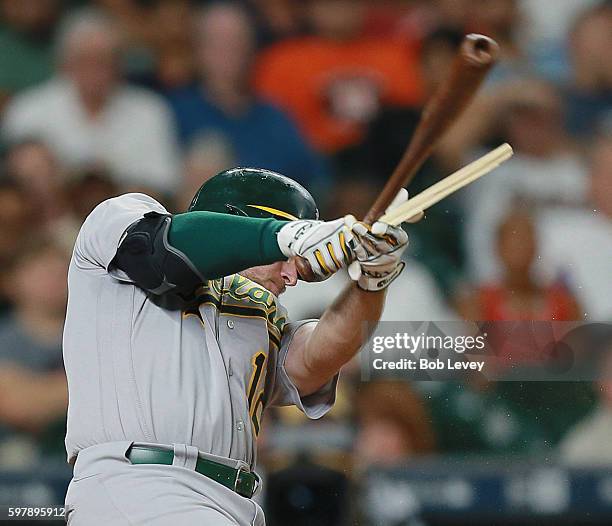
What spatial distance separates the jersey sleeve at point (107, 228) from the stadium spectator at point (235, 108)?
8.88 feet

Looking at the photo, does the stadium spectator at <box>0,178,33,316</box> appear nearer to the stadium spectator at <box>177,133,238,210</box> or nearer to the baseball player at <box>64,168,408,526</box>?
the stadium spectator at <box>177,133,238,210</box>

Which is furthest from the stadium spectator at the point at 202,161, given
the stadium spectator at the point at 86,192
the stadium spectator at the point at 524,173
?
the stadium spectator at the point at 524,173

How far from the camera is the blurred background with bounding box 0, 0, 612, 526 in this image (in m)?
4.73

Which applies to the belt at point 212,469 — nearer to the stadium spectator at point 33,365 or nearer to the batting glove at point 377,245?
the batting glove at point 377,245

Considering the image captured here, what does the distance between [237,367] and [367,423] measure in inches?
A: 92.0

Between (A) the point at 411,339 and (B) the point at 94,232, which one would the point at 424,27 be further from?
(B) the point at 94,232

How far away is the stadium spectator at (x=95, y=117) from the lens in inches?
206

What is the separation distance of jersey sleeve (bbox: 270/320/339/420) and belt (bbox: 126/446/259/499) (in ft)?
1.08

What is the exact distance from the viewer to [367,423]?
480cm

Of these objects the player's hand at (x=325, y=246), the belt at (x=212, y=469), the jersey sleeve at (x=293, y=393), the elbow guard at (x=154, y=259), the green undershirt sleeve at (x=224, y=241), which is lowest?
the jersey sleeve at (x=293, y=393)

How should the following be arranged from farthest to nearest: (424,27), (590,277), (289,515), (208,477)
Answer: (424,27) < (590,277) < (289,515) < (208,477)

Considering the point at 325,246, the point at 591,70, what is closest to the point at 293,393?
the point at 325,246

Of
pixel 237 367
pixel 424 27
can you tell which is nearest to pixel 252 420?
pixel 237 367

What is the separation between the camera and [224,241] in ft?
7.35
